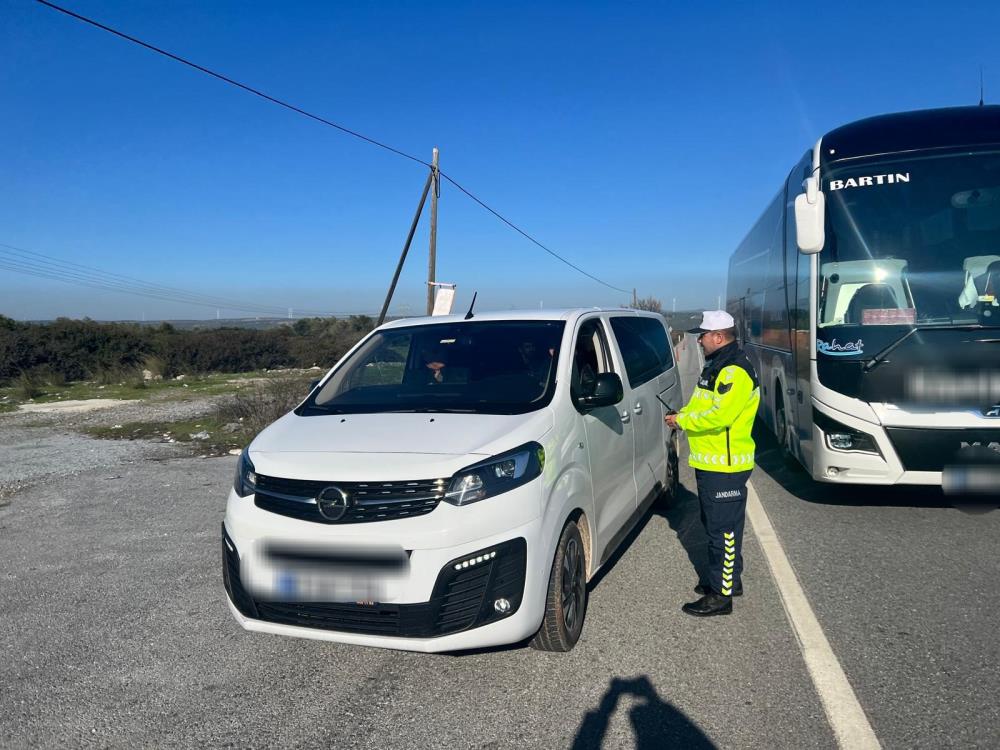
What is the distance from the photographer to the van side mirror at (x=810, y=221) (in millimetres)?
6484

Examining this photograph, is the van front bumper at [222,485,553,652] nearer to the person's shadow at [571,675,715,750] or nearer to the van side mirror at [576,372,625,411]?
the person's shadow at [571,675,715,750]

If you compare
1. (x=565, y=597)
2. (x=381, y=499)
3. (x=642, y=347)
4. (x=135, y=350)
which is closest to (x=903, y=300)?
(x=642, y=347)

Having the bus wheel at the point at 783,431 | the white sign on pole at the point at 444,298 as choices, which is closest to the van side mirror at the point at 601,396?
the bus wheel at the point at 783,431

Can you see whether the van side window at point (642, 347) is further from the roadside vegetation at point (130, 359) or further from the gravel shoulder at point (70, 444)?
the roadside vegetation at point (130, 359)

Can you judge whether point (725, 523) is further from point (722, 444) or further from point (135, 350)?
point (135, 350)

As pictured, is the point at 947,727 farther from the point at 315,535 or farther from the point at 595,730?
the point at 315,535

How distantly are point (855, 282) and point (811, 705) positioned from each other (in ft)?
13.5

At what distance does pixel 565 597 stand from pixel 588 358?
1803 mm

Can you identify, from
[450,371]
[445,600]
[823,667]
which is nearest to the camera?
[445,600]

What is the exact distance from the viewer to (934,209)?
640cm

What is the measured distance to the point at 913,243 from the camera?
6.42 m

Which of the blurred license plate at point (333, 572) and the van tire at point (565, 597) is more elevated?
the blurred license plate at point (333, 572)

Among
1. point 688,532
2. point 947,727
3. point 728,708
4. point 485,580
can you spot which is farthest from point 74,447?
point 947,727

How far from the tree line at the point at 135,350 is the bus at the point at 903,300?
25432 millimetres
